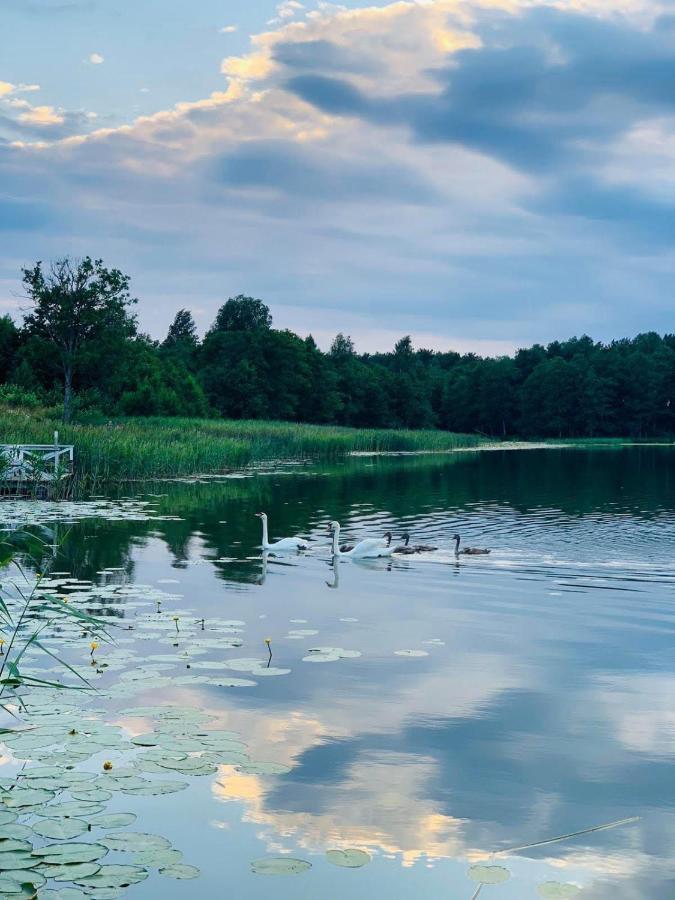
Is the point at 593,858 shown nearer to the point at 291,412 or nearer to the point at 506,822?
the point at 506,822

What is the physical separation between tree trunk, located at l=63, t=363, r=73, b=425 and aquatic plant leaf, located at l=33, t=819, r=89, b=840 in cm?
4755

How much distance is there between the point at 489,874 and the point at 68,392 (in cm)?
5051

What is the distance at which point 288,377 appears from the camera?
375 feet

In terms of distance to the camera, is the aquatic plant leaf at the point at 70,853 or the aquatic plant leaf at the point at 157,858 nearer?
the aquatic plant leaf at the point at 70,853

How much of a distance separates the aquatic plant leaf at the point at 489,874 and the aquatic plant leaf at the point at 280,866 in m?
1.13

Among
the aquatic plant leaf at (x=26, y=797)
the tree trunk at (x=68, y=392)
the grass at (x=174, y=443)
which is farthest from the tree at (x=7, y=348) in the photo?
the aquatic plant leaf at (x=26, y=797)

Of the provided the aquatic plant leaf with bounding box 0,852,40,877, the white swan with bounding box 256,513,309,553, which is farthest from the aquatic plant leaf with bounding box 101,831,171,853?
the white swan with bounding box 256,513,309,553

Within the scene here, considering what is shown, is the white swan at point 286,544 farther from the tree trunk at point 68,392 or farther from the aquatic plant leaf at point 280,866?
the tree trunk at point 68,392

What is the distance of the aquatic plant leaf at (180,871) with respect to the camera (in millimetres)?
6191

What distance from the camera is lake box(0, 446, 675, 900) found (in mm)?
6574

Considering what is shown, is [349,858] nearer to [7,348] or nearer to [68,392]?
[68,392]

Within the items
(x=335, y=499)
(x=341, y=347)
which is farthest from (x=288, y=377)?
(x=335, y=499)

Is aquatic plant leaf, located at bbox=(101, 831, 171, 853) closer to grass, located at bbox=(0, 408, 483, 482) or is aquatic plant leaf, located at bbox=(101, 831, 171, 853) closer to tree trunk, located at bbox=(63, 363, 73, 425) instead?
grass, located at bbox=(0, 408, 483, 482)

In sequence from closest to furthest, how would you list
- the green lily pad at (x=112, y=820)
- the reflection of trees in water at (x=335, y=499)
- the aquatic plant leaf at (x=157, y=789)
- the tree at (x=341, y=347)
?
the green lily pad at (x=112, y=820)
the aquatic plant leaf at (x=157, y=789)
the reflection of trees in water at (x=335, y=499)
the tree at (x=341, y=347)
